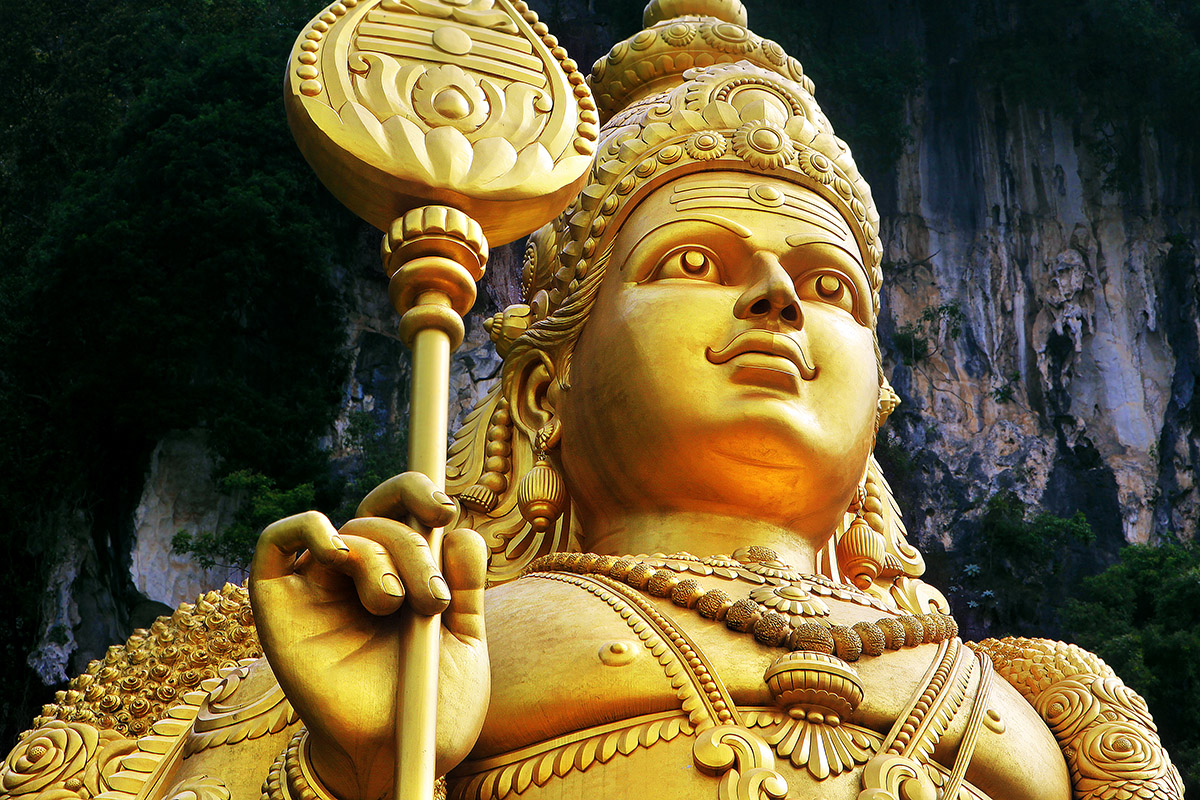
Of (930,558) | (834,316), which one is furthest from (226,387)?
(834,316)

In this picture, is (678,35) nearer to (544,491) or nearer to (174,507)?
(544,491)

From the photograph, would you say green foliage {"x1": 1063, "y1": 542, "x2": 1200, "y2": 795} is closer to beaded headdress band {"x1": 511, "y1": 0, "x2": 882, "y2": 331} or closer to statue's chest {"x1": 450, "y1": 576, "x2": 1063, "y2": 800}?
beaded headdress band {"x1": 511, "y1": 0, "x2": 882, "y2": 331}

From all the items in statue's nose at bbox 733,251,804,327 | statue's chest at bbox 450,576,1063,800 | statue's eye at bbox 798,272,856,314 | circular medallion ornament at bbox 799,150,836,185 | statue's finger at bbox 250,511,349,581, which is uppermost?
circular medallion ornament at bbox 799,150,836,185

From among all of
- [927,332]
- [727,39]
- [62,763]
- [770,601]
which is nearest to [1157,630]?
[927,332]

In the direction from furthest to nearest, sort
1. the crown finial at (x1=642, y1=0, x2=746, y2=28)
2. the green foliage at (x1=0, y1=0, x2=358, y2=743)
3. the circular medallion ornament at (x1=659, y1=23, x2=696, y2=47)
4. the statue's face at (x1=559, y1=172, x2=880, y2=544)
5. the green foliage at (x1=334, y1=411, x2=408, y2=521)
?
the green foliage at (x1=0, y1=0, x2=358, y2=743) → the green foliage at (x1=334, y1=411, x2=408, y2=521) → the crown finial at (x1=642, y1=0, x2=746, y2=28) → the circular medallion ornament at (x1=659, y1=23, x2=696, y2=47) → the statue's face at (x1=559, y1=172, x2=880, y2=544)

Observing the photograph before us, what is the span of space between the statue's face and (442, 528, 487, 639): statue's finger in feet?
3.50

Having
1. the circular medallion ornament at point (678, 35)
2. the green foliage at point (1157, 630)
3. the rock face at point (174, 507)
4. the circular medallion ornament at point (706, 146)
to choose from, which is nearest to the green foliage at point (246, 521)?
the rock face at point (174, 507)

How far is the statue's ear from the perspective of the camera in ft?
11.7

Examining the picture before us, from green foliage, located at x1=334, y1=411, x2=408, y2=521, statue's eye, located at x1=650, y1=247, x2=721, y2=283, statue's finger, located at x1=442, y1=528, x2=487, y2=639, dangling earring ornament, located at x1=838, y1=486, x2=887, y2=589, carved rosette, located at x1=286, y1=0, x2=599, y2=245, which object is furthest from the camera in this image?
green foliage, located at x1=334, y1=411, x2=408, y2=521

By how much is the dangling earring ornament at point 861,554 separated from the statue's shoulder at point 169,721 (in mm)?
1539

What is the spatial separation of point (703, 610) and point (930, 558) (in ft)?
47.8

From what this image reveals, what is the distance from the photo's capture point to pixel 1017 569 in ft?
52.8

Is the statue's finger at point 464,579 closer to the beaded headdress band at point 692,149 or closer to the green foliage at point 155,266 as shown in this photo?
the beaded headdress band at point 692,149

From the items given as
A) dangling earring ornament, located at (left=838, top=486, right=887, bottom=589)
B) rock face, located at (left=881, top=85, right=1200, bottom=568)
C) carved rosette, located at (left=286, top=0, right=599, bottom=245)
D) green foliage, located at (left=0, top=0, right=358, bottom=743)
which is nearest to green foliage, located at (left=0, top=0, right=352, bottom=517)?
green foliage, located at (left=0, top=0, right=358, bottom=743)
